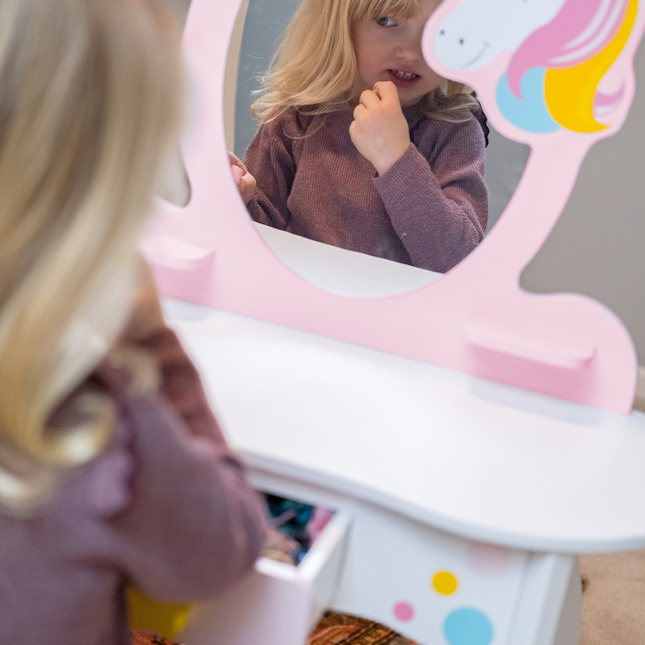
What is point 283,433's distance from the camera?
0.60 m

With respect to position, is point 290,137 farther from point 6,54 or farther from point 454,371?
point 6,54

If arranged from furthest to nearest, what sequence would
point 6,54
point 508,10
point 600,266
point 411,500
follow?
point 600,266, point 508,10, point 411,500, point 6,54

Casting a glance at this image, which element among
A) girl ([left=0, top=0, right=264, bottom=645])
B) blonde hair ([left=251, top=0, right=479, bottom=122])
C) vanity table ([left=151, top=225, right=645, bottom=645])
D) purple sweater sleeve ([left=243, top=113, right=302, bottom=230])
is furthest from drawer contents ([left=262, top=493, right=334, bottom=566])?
blonde hair ([left=251, top=0, right=479, bottom=122])

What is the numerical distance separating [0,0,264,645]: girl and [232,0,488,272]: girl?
1.08ft

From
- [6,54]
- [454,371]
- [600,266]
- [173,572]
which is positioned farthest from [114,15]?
[600,266]

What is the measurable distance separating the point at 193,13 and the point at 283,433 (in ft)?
1.50

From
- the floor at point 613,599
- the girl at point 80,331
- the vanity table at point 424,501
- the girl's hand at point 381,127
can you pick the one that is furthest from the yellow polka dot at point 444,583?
the floor at point 613,599

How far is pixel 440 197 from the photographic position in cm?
72

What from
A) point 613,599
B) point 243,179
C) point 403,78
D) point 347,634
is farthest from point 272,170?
point 613,599

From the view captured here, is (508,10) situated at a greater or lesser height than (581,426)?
greater

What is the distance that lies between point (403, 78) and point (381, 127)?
0.05 metres

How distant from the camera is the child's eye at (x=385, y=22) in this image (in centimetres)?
71

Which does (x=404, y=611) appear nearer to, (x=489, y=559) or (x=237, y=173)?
(x=489, y=559)

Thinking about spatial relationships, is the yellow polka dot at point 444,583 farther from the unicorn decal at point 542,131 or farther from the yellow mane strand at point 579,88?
the yellow mane strand at point 579,88
